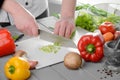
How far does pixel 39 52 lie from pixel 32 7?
0.37m

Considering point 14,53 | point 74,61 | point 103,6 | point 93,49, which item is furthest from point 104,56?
Result: point 103,6

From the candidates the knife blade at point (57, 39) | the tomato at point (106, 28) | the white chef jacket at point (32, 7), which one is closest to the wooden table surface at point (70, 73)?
the knife blade at point (57, 39)

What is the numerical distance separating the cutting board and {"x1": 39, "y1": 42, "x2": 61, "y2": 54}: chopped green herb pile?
15 mm

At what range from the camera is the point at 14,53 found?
1.19 meters

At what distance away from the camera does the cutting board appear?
1113 millimetres

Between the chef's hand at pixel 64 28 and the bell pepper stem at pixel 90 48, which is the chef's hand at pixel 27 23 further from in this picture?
the bell pepper stem at pixel 90 48

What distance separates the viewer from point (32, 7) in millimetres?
1460

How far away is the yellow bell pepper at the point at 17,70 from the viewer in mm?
989

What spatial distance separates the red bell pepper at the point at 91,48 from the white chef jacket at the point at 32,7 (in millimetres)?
426

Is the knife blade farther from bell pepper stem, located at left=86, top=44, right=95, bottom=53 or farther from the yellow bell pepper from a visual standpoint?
the yellow bell pepper

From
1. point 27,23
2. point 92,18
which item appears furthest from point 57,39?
point 92,18

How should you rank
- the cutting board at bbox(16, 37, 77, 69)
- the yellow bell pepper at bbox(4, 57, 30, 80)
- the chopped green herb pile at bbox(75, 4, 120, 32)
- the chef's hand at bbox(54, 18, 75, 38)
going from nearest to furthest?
1. the yellow bell pepper at bbox(4, 57, 30, 80)
2. the cutting board at bbox(16, 37, 77, 69)
3. the chef's hand at bbox(54, 18, 75, 38)
4. the chopped green herb pile at bbox(75, 4, 120, 32)

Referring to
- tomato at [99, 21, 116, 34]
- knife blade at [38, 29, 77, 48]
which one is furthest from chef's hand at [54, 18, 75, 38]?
tomato at [99, 21, 116, 34]

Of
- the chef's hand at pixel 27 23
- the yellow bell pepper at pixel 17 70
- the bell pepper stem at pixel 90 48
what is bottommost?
the yellow bell pepper at pixel 17 70
